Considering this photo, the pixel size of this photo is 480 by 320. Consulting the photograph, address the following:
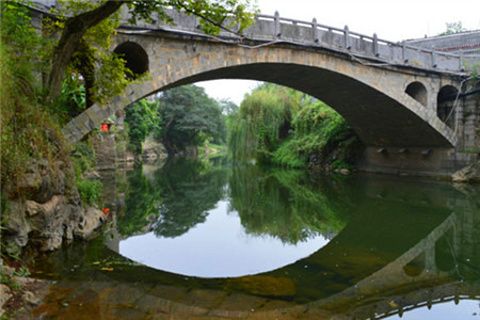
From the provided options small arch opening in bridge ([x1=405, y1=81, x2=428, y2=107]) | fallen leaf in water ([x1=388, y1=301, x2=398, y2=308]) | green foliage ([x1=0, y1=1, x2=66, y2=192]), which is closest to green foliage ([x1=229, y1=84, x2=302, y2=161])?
small arch opening in bridge ([x1=405, y1=81, x2=428, y2=107])

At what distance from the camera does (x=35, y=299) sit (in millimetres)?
3176

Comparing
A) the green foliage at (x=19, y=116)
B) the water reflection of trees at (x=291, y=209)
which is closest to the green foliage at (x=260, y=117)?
the water reflection of trees at (x=291, y=209)

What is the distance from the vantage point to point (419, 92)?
15.0m

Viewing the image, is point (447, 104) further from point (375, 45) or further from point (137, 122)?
point (137, 122)

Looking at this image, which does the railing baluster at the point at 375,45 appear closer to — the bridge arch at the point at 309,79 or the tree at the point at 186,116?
the bridge arch at the point at 309,79

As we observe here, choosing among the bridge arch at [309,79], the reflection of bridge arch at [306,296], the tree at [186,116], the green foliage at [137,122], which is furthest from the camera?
the tree at [186,116]

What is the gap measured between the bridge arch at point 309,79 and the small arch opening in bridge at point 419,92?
0.27 ft

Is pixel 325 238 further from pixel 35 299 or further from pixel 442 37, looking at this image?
pixel 442 37

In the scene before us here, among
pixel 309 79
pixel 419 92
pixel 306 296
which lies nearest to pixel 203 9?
pixel 306 296

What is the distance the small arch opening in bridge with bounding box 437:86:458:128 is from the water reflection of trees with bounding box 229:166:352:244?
5.87 m

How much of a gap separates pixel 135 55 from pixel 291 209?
19.1 feet

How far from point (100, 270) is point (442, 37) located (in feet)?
76.2

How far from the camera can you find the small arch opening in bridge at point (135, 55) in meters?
9.47

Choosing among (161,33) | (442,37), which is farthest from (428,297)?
Answer: (442,37)
